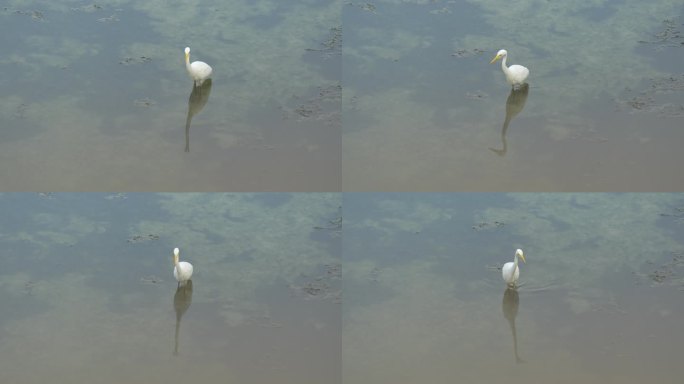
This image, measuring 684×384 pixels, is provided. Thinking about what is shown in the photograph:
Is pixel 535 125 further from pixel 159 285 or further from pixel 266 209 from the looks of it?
pixel 159 285

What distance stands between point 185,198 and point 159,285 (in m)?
0.81

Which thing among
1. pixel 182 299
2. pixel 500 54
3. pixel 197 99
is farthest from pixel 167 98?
pixel 500 54

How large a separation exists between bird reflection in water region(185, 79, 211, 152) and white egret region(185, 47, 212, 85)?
0.13ft

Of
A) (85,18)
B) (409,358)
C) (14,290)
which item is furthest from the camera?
(85,18)

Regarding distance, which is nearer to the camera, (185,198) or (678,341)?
(678,341)

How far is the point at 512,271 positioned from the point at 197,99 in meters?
2.46

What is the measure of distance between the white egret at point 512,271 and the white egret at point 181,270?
1695mm

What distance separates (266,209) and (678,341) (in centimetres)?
247

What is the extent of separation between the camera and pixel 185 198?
293 inches

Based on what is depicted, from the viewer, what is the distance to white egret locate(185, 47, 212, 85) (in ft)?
26.3

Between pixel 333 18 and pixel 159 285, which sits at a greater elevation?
pixel 333 18

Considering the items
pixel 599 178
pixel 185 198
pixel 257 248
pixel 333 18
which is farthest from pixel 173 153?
Result: pixel 599 178

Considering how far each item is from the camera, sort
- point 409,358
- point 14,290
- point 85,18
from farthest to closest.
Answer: point 85,18 < point 14,290 < point 409,358

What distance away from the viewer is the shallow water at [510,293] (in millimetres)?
6180
